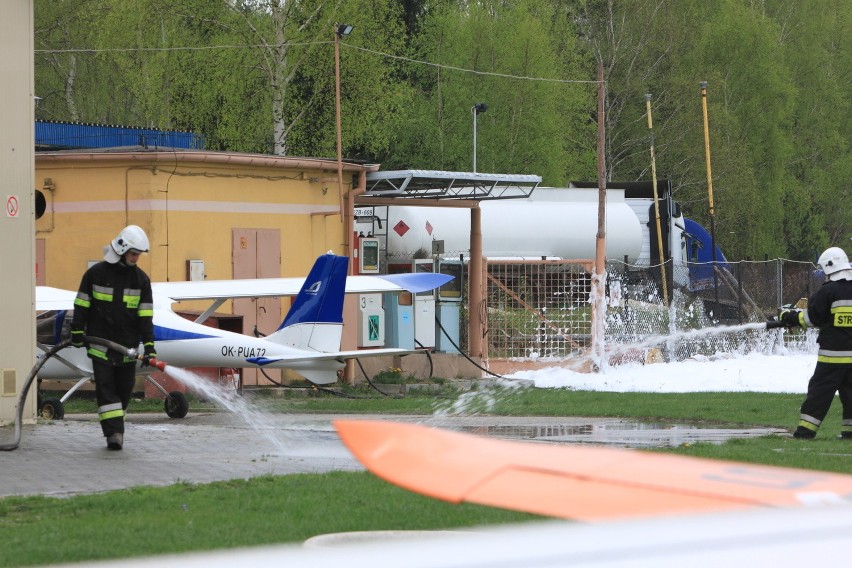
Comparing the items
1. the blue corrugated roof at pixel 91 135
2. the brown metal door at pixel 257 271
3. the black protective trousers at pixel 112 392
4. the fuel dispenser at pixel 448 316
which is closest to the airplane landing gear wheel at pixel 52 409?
the black protective trousers at pixel 112 392

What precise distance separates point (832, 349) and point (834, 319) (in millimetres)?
295

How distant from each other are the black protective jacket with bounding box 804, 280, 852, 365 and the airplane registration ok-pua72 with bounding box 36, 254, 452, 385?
17.1 feet

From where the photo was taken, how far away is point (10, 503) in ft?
29.1

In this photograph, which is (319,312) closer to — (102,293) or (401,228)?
(102,293)

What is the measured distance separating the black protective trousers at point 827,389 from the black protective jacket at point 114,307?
20.7ft

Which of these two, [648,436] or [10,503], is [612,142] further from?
[10,503]

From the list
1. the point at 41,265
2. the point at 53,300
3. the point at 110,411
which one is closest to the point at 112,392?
the point at 110,411

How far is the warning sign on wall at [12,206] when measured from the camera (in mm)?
14055

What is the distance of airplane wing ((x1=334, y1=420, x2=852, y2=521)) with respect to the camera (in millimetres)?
2559

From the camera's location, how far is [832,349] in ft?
44.3

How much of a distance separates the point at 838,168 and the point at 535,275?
37566 mm

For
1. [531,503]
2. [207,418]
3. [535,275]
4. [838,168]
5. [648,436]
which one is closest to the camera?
A: [531,503]

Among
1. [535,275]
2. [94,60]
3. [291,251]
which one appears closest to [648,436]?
[291,251]

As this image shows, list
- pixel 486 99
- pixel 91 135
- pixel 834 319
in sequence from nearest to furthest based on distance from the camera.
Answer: pixel 834 319
pixel 91 135
pixel 486 99
